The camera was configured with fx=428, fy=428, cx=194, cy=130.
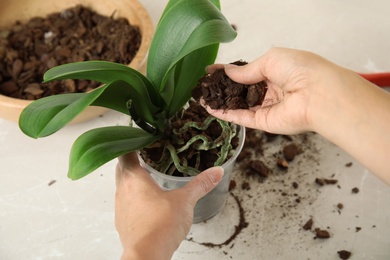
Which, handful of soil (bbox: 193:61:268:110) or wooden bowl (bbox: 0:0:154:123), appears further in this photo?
wooden bowl (bbox: 0:0:154:123)

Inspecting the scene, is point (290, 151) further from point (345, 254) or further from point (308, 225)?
point (345, 254)

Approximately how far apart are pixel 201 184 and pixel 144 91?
0.25 meters

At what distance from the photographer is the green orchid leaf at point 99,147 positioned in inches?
32.9

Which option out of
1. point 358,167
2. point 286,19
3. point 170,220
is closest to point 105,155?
point 170,220

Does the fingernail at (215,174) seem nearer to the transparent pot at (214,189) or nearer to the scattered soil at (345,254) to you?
the transparent pot at (214,189)

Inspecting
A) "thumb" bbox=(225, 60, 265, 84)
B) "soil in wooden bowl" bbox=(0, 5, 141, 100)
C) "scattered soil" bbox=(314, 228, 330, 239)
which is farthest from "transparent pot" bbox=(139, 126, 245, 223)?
"soil in wooden bowl" bbox=(0, 5, 141, 100)

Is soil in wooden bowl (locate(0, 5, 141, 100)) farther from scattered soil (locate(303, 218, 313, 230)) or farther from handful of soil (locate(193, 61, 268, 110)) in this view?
scattered soil (locate(303, 218, 313, 230))

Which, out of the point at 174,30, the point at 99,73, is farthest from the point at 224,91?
the point at 99,73

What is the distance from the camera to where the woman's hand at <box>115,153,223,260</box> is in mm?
852

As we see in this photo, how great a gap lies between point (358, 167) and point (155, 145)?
0.67 m

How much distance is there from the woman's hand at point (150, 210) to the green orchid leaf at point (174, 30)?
22 centimetres

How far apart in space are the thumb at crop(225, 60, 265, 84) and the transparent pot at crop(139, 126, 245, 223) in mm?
151

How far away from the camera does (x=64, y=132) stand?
4.70ft

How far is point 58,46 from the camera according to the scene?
1.60 m
